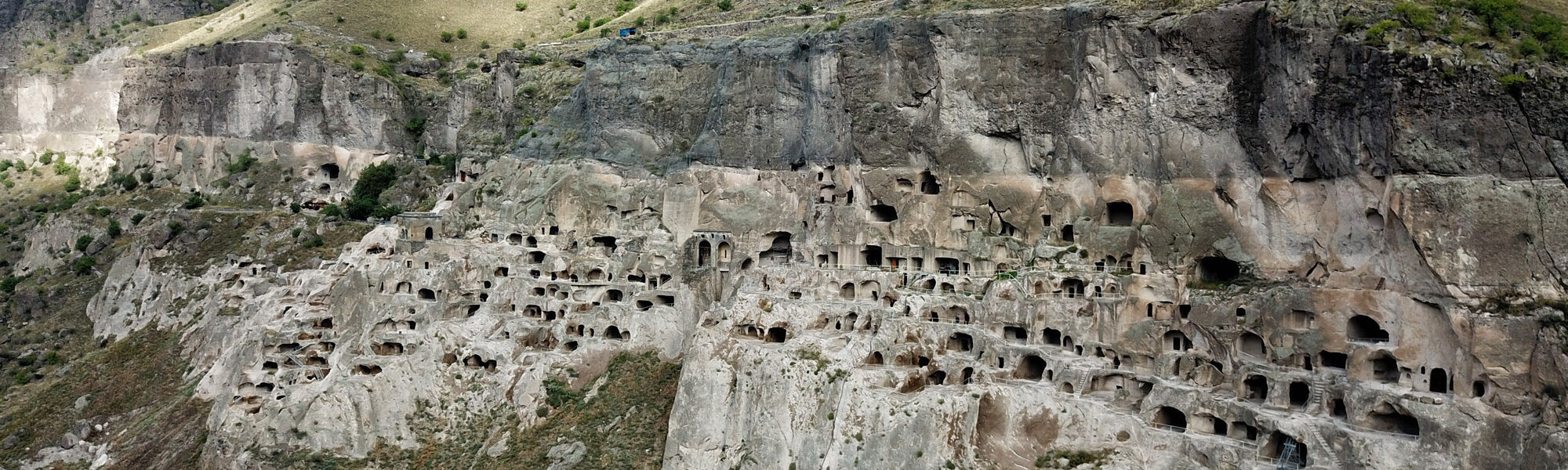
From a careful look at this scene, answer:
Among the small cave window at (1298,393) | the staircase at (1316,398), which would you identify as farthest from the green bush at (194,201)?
the staircase at (1316,398)

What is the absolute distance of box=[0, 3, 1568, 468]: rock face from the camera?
40531mm

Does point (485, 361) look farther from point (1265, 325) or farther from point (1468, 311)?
point (1468, 311)

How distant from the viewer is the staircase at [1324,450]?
38938mm

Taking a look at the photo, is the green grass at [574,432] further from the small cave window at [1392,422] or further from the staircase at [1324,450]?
the small cave window at [1392,422]

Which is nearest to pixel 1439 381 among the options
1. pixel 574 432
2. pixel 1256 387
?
pixel 1256 387

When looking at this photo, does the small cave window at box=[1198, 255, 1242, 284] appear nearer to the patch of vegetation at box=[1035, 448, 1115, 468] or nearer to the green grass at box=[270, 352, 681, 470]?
the patch of vegetation at box=[1035, 448, 1115, 468]

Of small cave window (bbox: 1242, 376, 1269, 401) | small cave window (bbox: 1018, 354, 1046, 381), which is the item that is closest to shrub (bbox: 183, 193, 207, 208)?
small cave window (bbox: 1018, 354, 1046, 381)

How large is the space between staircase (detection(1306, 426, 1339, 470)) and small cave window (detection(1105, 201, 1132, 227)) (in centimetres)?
1577

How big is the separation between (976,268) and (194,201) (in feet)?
180

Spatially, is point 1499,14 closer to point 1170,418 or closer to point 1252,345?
point 1252,345

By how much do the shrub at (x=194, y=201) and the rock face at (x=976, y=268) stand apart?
9120 mm

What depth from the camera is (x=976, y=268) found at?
54625 millimetres

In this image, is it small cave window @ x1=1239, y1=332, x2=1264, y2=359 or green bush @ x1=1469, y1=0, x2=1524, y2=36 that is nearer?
green bush @ x1=1469, y1=0, x2=1524, y2=36

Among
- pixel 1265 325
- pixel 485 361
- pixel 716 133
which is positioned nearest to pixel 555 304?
pixel 485 361
